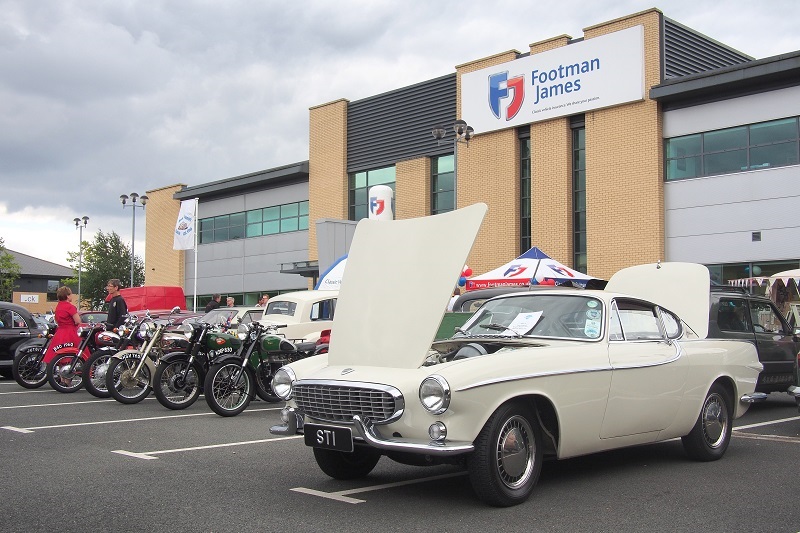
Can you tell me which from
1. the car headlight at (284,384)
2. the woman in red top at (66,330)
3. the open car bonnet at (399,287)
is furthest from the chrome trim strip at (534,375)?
the woman in red top at (66,330)

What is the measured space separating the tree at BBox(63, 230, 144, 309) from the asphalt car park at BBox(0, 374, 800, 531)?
52688mm

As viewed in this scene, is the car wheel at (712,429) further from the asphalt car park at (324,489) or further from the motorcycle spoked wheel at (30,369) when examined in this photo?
the motorcycle spoked wheel at (30,369)

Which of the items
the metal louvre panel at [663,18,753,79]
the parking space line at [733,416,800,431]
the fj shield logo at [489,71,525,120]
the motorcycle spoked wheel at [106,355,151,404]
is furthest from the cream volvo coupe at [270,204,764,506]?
the fj shield logo at [489,71,525,120]

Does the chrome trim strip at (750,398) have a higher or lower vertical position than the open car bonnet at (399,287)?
lower

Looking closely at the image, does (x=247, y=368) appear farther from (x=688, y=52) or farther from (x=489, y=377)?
(x=688, y=52)

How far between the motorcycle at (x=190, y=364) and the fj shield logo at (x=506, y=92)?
71.2 feet

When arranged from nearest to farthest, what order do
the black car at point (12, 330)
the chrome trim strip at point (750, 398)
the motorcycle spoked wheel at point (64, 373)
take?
the chrome trim strip at point (750, 398)
the motorcycle spoked wheel at point (64, 373)
the black car at point (12, 330)

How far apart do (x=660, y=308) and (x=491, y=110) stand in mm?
25252

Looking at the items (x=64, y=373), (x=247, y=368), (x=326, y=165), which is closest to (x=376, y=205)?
(x=326, y=165)

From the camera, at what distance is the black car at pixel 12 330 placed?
16656 mm

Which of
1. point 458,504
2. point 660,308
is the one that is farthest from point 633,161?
point 458,504

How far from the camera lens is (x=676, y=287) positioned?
8.52 meters

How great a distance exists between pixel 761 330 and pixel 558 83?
64.3 ft

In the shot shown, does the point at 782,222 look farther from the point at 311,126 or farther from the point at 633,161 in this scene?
the point at 311,126
